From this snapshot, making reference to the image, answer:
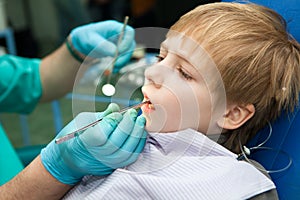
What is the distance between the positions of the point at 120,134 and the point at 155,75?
13 centimetres

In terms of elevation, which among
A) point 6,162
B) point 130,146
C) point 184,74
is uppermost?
point 184,74

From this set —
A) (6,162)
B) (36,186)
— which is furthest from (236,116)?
(6,162)

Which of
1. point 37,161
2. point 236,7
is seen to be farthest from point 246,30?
point 37,161

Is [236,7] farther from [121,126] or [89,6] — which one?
[89,6]

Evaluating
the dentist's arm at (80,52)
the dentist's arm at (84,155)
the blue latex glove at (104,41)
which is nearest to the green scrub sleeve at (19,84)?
the dentist's arm at (80,52)

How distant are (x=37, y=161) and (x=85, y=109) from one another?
17 cm

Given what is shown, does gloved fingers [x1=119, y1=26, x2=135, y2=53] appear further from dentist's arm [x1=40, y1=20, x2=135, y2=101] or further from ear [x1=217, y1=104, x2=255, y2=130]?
ear [x1=217, y1=104, x2=255, y2=130]

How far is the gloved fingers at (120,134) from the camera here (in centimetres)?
82

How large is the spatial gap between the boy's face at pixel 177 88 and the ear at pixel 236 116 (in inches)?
2.3

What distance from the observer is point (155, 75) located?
33.2 inches

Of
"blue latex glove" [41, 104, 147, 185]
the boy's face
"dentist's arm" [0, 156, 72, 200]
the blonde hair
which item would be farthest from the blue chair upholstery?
"dentist's arm" [0, 156, 72, 200]

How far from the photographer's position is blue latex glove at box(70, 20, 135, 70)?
53.9 inches

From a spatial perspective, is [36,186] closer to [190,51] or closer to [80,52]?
[190,51]

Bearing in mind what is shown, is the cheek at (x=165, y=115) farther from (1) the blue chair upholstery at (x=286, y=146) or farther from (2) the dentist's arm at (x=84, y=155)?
(1) the blue chair upholstery at (x=286, y=146)
